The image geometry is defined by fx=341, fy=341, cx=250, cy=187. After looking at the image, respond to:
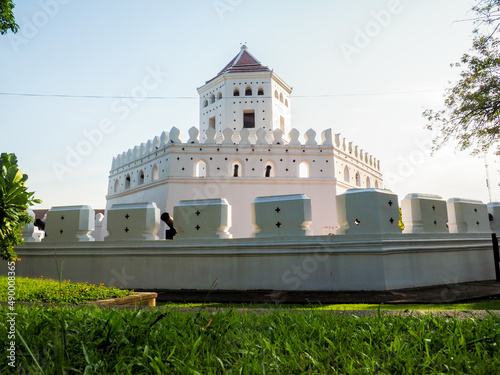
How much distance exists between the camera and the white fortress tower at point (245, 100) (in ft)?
68.0

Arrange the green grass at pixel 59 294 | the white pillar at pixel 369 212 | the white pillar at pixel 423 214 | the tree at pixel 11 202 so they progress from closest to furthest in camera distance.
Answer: the green grass at pixel 59 294 < the tree at pixel 11 202 < the white pillar at pixel 369 212 < the white pillar at pixel 423 214

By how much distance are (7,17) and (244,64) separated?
1602 centimetres

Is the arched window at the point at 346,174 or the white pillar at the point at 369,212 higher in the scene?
the arched window at the point at 346,174

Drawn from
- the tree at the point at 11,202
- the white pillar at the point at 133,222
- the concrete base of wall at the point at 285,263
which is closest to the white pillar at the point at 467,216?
the concrete base of wall at the point at 285,263

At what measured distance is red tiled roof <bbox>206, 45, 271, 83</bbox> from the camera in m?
21.5

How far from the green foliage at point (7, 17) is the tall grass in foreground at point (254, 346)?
8.79 metres

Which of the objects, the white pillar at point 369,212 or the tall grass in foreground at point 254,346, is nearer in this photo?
the tall grass in foreground at point 254,346

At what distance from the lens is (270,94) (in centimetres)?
2102

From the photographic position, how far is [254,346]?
1617mm

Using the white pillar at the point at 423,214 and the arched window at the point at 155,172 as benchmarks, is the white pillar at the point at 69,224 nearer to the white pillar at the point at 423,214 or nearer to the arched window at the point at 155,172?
the white pillar at the point at 423,214

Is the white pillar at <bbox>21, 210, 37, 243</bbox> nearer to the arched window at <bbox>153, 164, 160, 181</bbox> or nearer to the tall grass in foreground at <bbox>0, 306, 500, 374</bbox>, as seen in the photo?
the tall grass in foreground at <bbox>0, 306, 500, 374</bbox>

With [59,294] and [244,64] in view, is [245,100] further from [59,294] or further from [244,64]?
[59,294]

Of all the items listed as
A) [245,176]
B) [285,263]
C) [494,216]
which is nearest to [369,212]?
[285,263]

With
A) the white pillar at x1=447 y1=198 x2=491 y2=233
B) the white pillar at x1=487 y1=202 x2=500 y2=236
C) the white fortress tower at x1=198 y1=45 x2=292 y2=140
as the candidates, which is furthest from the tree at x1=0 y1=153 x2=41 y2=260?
the white fortress tower at x1=198 y1=45 x2=292 y2=140
